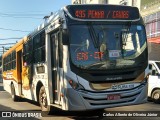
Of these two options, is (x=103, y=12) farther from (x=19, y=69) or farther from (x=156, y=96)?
(x=19, y=69)

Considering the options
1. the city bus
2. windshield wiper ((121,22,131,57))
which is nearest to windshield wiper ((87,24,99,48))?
the city bus

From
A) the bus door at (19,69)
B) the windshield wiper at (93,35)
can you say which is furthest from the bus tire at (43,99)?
the bus door at (19,69)

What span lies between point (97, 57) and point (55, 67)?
1563 mm

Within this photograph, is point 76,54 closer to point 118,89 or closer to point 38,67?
point 118,89

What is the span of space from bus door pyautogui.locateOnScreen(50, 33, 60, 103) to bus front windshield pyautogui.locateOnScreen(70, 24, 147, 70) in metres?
0.99

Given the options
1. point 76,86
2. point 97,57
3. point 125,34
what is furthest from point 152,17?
point 76,86

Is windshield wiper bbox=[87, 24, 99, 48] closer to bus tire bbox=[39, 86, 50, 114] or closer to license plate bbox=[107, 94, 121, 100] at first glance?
license plate bbox=[107, 94, 121, 100]

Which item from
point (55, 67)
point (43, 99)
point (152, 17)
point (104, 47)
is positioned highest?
point (152, 17)

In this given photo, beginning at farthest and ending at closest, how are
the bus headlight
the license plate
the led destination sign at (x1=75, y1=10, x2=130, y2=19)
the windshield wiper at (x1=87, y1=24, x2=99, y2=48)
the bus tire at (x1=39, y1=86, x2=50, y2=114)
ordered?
the bus tire at (x1=39, y1=86, x2=50, y2=114)
the led destination sign at (x1=75, y1=10, x2=130, y2=19)
the windshield wiper at (x1=87, y1=24, x2=99, y2=48)
the license plate
the bus headlight

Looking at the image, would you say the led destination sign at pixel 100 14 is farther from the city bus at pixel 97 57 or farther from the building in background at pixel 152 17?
the building in background at pixel 152 17

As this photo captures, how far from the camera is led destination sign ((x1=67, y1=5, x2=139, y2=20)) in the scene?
9.34 metres

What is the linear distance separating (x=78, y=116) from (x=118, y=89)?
243 cm

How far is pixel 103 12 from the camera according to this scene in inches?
376

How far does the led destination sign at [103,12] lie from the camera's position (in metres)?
9.34
